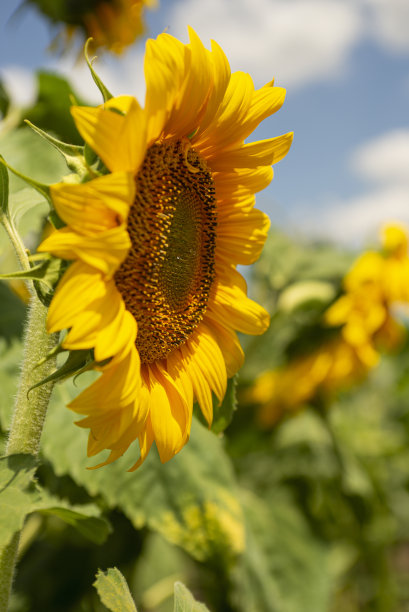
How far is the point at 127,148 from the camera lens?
1.95ft

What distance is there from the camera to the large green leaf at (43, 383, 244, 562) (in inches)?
38.4

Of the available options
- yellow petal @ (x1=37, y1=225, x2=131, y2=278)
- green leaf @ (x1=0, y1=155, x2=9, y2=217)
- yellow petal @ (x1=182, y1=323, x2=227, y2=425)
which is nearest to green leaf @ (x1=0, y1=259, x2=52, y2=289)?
yellow petal @ (x1=37, y1=225, x2=131, y2=278)

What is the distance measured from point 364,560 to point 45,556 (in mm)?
1732

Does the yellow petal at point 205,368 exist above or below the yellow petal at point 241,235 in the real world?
below

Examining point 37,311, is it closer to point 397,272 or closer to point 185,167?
point 185,167

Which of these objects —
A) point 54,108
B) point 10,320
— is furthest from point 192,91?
point 54,108

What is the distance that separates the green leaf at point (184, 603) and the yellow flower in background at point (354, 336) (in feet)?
4.13

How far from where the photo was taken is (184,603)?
0.68 meters

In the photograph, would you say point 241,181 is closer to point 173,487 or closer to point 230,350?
point 230,350

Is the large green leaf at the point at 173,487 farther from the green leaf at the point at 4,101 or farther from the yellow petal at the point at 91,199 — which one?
the green leaf at the point at 4,101

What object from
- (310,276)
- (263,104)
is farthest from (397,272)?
(263,104)

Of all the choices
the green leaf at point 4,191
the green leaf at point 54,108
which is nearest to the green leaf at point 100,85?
the green leaf at point 4,191

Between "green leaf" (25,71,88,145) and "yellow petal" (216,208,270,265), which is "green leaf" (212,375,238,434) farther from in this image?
"green leaf" (25,71,88,145)

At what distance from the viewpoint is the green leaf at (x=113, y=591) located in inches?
23.5
